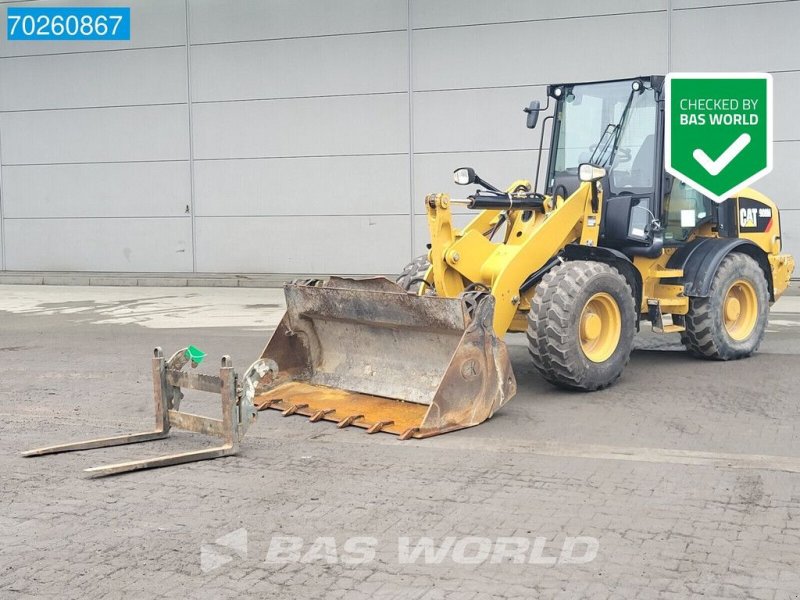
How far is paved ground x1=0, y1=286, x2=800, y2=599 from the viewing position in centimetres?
480

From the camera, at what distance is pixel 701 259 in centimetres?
1027

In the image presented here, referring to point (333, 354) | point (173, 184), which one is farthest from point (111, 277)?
point (333, 354)

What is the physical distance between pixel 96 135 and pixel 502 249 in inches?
581

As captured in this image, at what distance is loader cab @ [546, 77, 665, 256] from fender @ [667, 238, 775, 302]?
0.49m

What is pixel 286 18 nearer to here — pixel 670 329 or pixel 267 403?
pixel 670 329

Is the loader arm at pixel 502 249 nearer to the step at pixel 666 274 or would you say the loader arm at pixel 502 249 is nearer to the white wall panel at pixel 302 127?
the step at pixel 666 274

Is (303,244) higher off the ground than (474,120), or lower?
lower

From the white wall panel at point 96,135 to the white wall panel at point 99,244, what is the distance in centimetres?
133

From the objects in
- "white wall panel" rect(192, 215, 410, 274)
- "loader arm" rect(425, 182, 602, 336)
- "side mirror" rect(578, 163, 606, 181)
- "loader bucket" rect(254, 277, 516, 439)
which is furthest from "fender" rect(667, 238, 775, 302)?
"white wall panel" rect(192, 215, 410, 274)

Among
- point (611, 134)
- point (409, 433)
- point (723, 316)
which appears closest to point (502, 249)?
point (611, 134)

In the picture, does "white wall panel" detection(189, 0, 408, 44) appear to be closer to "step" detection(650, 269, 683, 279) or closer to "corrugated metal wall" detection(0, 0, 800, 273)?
"corrugated metal wall" detection(0, 0, 800, 273)

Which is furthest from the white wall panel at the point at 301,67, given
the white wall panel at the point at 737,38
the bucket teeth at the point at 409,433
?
the bucket teeth at the point at 409,433

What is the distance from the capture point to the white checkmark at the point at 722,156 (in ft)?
38.5

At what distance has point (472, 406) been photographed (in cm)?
779
